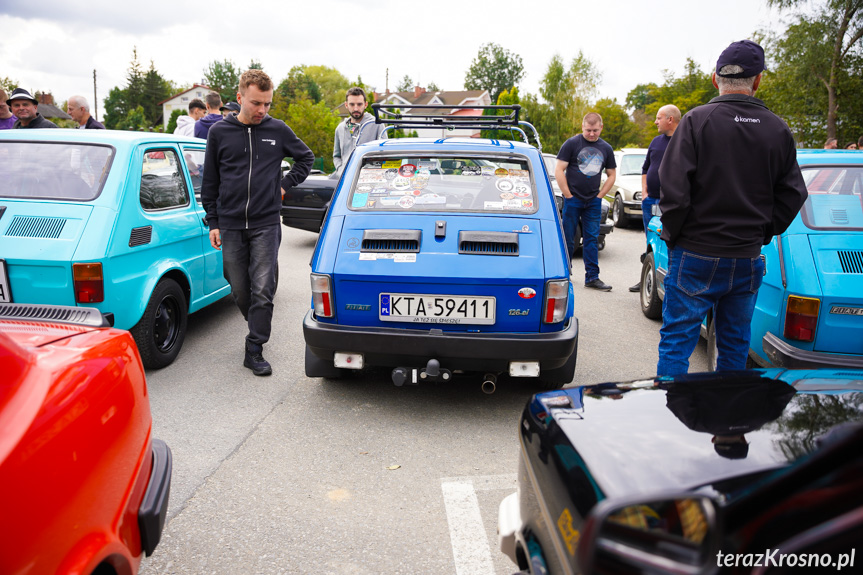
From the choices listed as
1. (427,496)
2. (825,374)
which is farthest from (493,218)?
(825,374)

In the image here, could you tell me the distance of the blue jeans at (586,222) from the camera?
7.60 metres

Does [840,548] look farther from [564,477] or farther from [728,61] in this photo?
[728,61]

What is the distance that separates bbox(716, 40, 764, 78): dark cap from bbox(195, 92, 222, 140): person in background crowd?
6316 mm

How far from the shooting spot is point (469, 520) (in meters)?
2.83

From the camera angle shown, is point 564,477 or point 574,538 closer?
point 574,538

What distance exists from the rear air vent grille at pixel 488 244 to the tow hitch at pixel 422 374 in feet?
2.37

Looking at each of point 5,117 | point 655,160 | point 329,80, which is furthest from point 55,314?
point 329,80

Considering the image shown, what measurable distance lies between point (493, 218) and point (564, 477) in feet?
8.78

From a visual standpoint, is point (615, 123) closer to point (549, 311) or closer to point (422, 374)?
point (549, 311)

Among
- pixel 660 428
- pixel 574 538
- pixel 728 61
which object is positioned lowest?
pixel 574 538

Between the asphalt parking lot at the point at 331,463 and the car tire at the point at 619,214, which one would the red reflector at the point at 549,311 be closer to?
the asphalt parking lot at the point at 331,463

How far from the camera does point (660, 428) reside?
1664mm

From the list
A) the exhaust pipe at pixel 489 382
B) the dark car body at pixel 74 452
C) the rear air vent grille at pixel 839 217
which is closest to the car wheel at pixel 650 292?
the rear air vent grille at pixel 839 217

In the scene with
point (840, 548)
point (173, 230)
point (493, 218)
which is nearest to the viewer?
point (840, 548)
